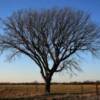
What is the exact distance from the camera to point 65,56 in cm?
4728

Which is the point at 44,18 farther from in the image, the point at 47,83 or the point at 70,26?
the point at 47,83

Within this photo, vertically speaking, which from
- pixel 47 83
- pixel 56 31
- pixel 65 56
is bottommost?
pixel 47 83

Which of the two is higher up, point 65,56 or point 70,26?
point 70,26

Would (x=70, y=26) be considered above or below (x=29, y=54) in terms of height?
above

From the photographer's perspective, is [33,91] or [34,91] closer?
[33,91]

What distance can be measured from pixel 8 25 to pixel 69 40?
8142mm

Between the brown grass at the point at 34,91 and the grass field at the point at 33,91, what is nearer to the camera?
the grass field at the point at 33,91

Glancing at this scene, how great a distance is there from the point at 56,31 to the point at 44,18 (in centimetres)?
229

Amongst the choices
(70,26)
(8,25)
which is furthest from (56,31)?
(8,25)

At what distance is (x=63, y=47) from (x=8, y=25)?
7.72 meters

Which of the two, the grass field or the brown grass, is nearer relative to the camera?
the grass field

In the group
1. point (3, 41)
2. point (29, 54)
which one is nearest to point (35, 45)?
Result: point (29, 54)

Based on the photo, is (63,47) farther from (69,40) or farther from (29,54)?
(29,54)

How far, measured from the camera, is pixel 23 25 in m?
47.5
